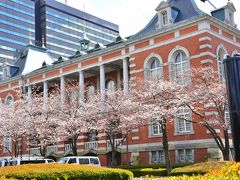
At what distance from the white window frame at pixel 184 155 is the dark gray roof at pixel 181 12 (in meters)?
11.5

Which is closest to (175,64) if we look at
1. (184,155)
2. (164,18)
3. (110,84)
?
(164,18)

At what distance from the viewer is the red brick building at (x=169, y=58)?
3281 cm

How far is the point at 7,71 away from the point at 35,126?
18.1 m

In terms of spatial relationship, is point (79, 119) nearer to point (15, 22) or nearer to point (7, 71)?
point (7, 71)

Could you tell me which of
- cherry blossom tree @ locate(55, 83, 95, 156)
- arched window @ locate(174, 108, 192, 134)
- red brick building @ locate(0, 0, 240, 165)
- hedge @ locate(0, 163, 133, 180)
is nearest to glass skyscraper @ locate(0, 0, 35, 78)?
red brick building @ locate(0, 0, 240, 165)

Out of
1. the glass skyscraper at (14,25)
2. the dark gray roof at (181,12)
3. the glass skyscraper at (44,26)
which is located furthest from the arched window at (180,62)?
the glass skyscraper at (14,25)

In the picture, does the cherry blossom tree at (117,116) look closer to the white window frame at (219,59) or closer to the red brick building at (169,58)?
the red brick building at (169,58)

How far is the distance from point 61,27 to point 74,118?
A: 75.6 m

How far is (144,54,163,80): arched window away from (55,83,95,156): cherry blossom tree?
6095mm

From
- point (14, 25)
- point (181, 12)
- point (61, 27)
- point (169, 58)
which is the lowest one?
point (169, 58)

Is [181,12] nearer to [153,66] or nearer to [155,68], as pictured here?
[153,66]

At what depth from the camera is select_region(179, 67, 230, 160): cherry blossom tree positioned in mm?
26609

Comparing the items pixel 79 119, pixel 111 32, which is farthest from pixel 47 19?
pixel 79 119

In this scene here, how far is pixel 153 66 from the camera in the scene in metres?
37.2
